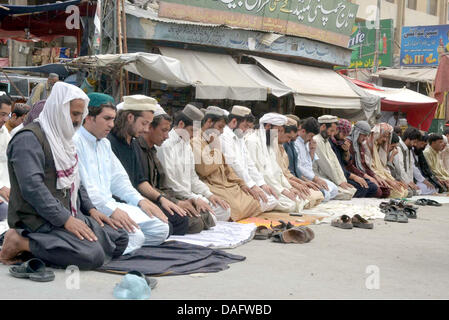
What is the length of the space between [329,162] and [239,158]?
8.15 feet

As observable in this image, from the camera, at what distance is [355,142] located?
420 inches

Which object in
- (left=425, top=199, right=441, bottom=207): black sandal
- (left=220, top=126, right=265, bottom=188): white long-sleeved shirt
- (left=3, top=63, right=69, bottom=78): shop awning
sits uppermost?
(left=3, top=63, right=69, bottom=78): shop awning

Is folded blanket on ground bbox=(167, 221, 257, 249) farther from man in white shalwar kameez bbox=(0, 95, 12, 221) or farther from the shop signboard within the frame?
the shop signboard

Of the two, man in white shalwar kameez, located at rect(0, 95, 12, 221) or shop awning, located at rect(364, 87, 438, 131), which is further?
shop awning, located at rect(364, 87, 438, 131)

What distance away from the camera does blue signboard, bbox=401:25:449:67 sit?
78.8 ft

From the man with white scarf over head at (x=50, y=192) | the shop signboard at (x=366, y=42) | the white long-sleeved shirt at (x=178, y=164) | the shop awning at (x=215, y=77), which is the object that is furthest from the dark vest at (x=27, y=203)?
the shop signboard at (x=366, y=42)

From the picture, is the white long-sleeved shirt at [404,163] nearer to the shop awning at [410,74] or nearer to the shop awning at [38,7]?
the shop awning at [38,7]

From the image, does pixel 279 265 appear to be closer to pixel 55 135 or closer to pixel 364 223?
pixel 55 135

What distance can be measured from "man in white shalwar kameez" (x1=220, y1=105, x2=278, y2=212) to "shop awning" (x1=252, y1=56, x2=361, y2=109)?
6490mm

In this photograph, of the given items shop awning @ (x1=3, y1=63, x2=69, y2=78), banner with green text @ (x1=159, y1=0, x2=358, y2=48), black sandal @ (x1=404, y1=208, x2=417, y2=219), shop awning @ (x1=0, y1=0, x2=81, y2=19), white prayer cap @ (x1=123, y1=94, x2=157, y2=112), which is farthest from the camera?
banner with green text @ (x1=159, y1=0, x2=358, y2=48)

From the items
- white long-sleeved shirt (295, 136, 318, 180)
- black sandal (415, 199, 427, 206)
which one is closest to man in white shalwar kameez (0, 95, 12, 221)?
Result: white long-sleeved shirt (295, 136, 318, 180)

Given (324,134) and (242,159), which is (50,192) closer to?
(242,159)

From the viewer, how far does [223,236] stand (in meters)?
5.97
